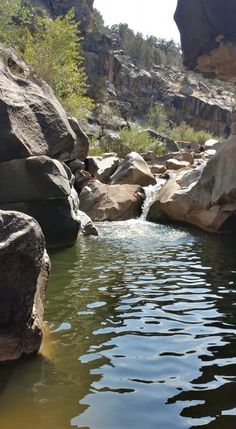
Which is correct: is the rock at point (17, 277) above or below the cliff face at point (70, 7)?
below

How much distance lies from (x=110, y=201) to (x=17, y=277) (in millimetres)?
12182

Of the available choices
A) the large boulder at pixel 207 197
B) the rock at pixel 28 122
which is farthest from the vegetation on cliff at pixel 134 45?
the rock at pixel 28 122

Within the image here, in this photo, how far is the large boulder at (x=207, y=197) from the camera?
1399 centimetres

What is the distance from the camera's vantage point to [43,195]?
11672mm

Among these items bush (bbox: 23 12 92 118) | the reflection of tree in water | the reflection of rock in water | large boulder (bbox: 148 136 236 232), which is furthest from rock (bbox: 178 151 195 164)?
the reflection of rock in water

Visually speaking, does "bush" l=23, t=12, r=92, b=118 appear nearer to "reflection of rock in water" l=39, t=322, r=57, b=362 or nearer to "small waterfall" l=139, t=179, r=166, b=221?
"small waterfall" l=139, t=179, r=166, b=221

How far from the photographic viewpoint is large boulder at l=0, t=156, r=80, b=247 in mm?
11328

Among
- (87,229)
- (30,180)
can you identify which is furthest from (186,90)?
(30,180)

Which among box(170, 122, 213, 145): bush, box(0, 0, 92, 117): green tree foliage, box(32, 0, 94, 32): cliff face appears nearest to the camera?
box(0, 0, 92, 117): green tree foliage

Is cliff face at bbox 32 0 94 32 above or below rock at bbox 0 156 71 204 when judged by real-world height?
above

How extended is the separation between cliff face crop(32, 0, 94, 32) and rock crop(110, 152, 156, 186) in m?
41.8

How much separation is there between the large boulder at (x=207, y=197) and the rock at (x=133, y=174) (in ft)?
8.77

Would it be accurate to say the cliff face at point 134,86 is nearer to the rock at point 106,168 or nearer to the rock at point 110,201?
the rock at point 106,168

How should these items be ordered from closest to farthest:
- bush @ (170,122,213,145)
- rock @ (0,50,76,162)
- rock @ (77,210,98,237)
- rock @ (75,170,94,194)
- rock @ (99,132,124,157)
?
1. rock @ (0,50,76,162)
2. rock @ (77,210,98,237)
3. rock @ (75,170,94,194)
4. rock @ (99,132,124,157)
5. bush @ (170,122,213,145)
